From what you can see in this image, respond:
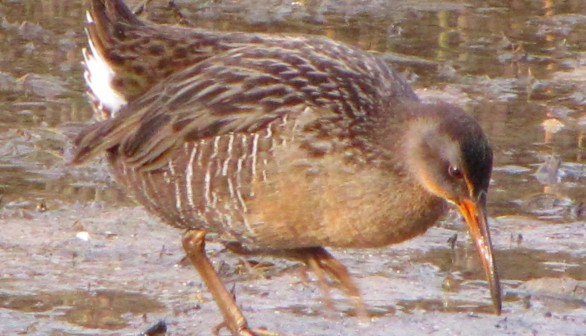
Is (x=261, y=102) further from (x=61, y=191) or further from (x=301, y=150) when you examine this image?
(x=61, y=191)

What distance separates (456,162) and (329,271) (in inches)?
37.0

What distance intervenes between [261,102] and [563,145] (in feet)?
11.4

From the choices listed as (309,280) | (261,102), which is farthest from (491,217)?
(261,102)

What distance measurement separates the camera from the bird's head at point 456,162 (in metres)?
6.17

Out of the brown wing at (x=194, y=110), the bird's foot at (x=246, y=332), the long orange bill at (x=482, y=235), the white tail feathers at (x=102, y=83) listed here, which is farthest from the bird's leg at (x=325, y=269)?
the white tail feathers at (x=102, y=83)

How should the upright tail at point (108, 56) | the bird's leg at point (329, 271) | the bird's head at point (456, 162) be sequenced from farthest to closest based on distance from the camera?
the upright tail at point (108, 56) → the bird's leg at point (329, 271) → the bird's head at point (456, 162)

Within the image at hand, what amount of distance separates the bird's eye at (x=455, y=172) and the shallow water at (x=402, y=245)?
0.81 m

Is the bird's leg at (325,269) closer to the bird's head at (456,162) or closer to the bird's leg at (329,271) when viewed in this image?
the bird's leg at (329,271)

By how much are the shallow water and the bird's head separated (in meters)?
0.60

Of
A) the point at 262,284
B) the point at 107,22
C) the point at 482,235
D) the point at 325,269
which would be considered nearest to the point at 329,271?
the point at 325,269

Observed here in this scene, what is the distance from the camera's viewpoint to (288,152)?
638 centimetres

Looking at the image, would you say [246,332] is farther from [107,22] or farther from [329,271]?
[107,22]

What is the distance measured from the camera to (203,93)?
672 centimetres

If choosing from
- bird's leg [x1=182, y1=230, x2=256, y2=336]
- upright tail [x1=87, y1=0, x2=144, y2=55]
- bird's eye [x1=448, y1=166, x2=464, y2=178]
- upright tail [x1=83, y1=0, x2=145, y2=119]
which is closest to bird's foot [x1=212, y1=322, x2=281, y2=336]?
bird's leg [x1=182, y1=230, x2=256, y2=336]
